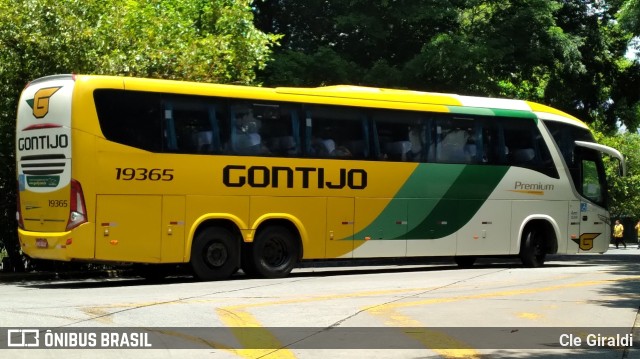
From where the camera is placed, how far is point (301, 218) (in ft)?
63.4

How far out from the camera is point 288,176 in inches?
749

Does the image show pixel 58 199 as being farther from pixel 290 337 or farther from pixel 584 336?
pixel 584 336

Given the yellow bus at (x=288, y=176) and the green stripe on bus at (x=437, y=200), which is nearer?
the yellow bus at (x=288, y=176)

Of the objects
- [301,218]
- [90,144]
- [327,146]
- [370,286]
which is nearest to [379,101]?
[327,146]

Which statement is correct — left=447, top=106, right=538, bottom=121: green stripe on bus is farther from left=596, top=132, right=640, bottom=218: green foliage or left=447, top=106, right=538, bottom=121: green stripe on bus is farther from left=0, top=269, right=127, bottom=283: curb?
left=596, top=132, right=640, bottom=218: green foliage

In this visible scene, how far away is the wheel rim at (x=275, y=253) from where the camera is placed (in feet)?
62.6

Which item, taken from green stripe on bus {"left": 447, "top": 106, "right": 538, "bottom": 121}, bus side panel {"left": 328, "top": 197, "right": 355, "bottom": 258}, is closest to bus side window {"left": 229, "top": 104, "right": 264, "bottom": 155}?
bus side panel {"left": 328, "top": 197, "right": 355, "bottom": 258}

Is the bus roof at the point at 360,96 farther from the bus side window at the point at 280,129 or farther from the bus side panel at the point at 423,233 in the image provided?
the bus side panel at the point at 423,233

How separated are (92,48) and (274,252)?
513cm

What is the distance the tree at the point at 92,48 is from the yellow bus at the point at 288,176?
1.67 meters

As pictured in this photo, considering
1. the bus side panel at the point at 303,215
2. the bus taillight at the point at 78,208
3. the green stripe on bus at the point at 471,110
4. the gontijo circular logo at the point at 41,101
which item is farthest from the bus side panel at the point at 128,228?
the green stripe on bus at the point at 471,110

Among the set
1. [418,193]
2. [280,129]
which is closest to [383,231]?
[418,193]

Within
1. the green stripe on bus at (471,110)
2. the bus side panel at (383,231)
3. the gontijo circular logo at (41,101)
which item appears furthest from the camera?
the green stripe on bus at (471,110)

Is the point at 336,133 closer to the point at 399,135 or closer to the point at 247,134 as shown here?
the point at 399,135
